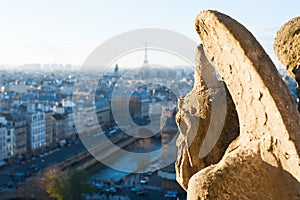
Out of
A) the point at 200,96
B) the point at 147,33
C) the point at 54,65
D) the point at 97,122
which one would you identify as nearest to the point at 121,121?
the point at 147,33

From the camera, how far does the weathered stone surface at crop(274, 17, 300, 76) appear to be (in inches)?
59.8

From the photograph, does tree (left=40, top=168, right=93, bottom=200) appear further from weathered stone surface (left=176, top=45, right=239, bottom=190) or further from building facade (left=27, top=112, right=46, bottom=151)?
weathered stone surface (left=176, top=45, right=239, bottom=190)

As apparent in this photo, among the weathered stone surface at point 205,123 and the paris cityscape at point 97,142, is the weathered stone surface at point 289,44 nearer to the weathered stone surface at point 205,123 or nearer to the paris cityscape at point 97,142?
the weathered stone surface at point 205,123

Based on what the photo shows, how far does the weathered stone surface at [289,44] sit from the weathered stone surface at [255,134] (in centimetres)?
25

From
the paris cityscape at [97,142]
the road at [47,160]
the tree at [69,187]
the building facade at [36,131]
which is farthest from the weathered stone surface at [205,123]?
the building facade at [36,131]

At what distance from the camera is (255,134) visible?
1.31 m

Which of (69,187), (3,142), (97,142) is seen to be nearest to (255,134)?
(69,187)

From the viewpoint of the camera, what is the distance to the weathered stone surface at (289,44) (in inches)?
59.8

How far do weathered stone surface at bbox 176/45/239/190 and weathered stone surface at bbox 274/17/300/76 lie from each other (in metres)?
0.21

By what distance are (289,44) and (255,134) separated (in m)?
0.39

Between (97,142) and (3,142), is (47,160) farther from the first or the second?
(97,142)

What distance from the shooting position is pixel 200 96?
1.63 meters

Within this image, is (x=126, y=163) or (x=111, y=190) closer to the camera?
(x=111, y=190)

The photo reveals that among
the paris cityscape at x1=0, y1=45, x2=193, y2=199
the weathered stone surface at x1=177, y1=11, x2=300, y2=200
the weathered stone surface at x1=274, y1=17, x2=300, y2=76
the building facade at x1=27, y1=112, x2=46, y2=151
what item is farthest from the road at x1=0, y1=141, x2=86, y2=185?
the weathered stone surface at x1=177, y1=11, x2=300, y2=200
